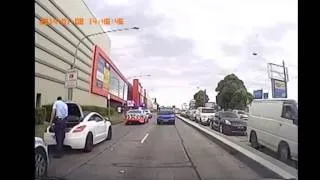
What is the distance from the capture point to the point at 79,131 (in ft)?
53.3

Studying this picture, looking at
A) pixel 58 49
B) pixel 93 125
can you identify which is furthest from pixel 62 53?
pixel 93 125

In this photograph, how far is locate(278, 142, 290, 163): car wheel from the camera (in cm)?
1385

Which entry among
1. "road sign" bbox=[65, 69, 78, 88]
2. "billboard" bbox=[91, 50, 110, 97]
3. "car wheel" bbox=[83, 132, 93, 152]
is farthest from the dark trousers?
"billboard" bbox=[91, 50, 110, 97]

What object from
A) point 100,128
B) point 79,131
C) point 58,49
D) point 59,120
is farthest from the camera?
point 58,49

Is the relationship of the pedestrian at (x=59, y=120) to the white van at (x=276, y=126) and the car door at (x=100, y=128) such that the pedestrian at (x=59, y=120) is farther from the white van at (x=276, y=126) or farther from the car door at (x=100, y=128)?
the white van at (x=276, y=126)

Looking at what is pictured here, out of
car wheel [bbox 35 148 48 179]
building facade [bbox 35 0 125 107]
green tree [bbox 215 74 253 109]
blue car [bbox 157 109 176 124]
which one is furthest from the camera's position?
green tree [bbox 215 74 253 109]

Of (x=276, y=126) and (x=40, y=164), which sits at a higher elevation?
(x=276, y=126)

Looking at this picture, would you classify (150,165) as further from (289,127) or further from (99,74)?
(99,74)

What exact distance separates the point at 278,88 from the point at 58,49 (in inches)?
900

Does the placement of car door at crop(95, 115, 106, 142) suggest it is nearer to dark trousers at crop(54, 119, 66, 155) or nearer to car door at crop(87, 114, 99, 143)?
car door at crop(87, 114, 99, 143)
